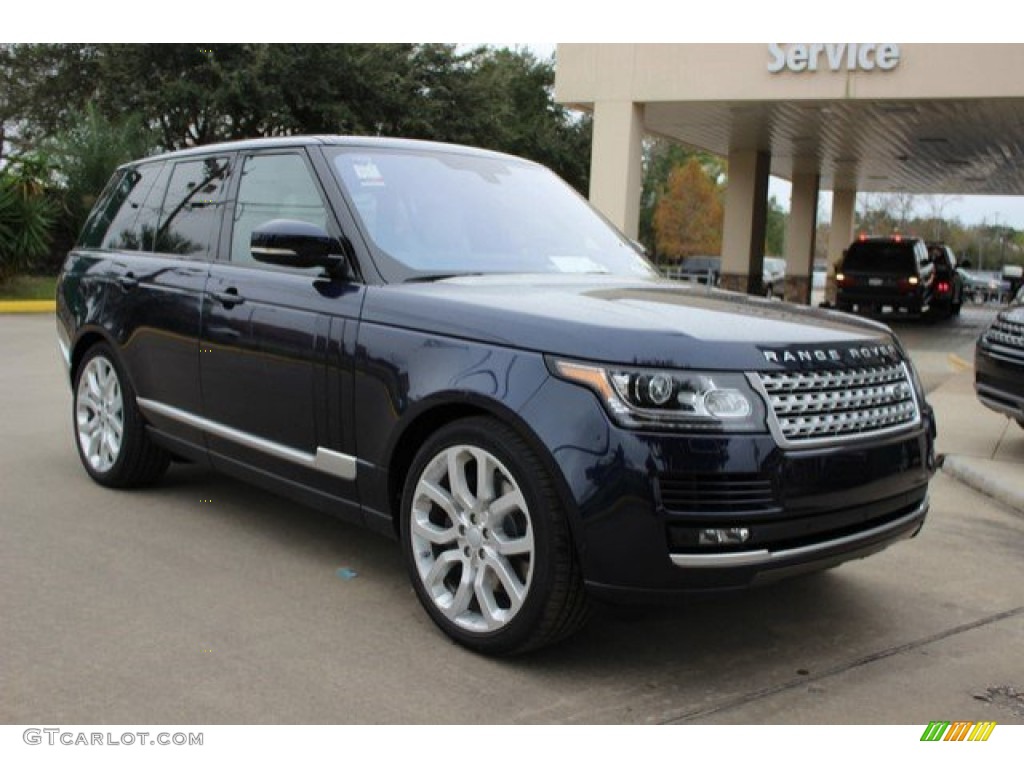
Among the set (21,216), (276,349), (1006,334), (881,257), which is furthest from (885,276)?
(276,349)

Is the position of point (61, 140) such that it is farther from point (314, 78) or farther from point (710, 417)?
point (710, 417)

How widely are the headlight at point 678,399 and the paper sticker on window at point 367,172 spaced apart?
5.53 feet

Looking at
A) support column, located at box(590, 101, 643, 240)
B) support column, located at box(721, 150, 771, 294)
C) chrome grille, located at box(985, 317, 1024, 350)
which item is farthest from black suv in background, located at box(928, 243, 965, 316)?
chrome grille, located at box(985, 317, 1024, 350)

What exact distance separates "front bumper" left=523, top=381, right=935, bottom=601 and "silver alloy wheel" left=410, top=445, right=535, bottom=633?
263 mm

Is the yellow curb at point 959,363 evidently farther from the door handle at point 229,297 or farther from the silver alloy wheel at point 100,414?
the door handle at point 229,297

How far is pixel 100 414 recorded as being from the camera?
5.91 meters

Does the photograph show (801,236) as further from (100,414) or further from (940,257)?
(100,414)

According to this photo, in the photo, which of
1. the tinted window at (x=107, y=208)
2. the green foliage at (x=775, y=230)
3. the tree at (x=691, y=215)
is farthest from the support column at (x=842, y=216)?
the green foliage at (x=775, y=230)

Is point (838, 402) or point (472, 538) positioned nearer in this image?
point (838, 402)

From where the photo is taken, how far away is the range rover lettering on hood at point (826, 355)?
134 inches

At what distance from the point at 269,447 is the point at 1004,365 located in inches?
208

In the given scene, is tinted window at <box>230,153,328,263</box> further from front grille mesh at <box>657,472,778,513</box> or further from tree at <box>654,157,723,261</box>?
tree at <box>654,157,723,261</box>

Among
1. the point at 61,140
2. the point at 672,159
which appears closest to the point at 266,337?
the point at 61,140

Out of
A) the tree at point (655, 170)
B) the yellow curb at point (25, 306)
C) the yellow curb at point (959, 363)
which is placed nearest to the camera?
the yellow curb at point (959, 363)
